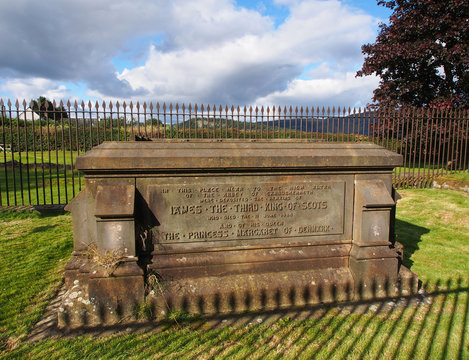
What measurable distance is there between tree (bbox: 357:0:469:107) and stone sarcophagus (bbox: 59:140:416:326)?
12.8 meters

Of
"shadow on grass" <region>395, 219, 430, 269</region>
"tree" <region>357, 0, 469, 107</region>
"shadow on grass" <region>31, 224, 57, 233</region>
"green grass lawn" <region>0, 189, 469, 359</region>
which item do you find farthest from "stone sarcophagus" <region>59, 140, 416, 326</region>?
"tree" <region>357, 0, 469, 107</region>

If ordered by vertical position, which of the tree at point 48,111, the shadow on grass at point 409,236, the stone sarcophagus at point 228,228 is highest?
the tree at point 48,111

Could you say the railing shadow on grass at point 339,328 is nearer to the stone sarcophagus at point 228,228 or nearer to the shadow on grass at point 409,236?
the stone sarcophagus at point 228,228

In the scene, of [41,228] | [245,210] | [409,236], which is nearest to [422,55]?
[409,236]

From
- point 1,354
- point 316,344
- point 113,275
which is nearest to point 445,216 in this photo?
point 316,344

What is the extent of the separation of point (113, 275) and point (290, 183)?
7.09 ft

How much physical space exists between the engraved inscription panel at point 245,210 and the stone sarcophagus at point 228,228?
12 millimetres

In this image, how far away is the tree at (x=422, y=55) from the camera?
13188 millimetres

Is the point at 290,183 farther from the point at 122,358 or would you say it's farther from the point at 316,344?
the point at 122,358

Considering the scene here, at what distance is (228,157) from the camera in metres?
3.44

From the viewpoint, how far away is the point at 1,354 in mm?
2707

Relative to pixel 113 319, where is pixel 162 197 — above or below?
above

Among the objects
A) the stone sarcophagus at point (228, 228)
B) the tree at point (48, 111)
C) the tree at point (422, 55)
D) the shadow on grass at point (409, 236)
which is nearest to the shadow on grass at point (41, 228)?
the tree at point (48, 111)

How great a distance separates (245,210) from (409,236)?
4147 millimetres
